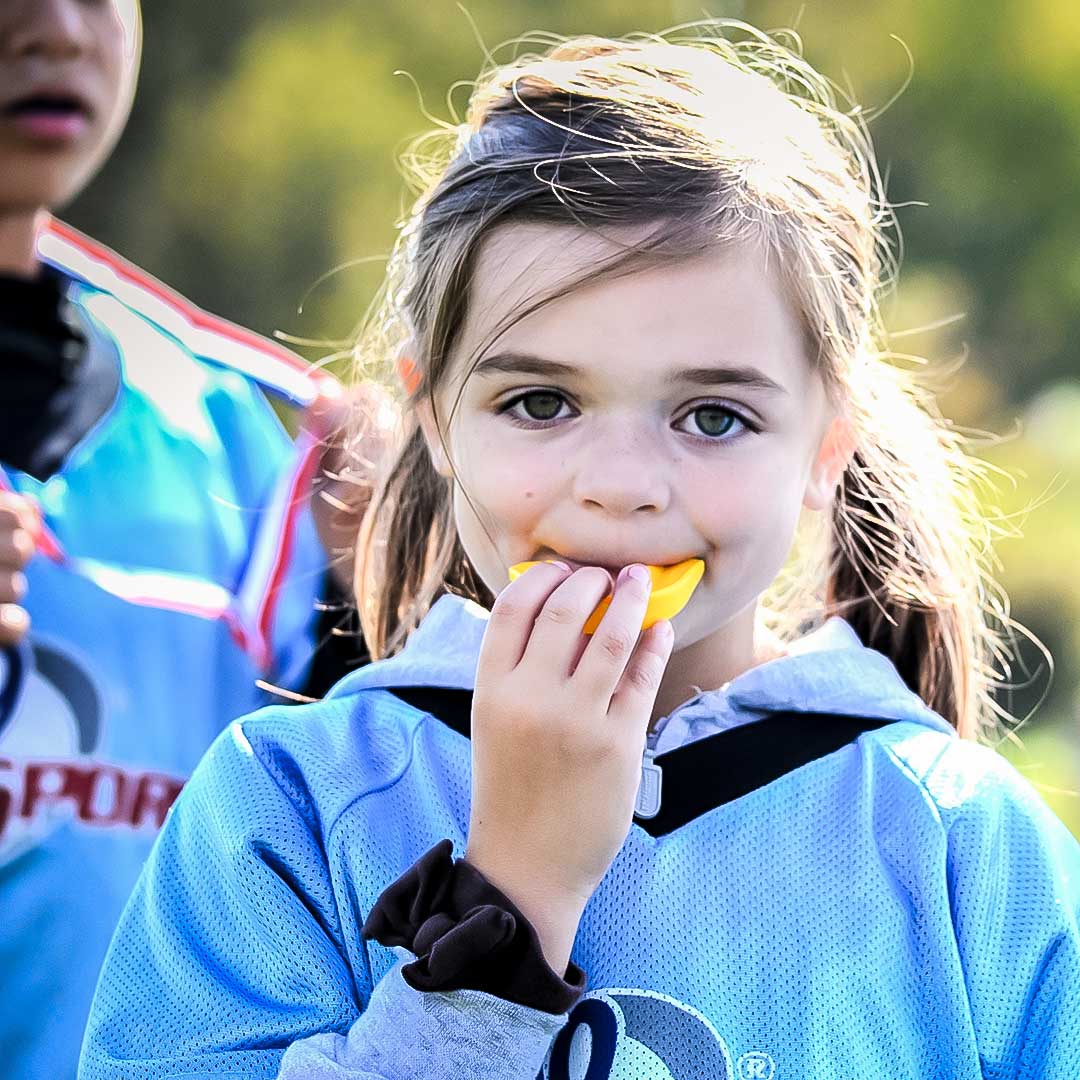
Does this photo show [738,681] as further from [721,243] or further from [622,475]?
[721,243]

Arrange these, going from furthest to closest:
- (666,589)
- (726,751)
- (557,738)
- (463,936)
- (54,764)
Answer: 1. (54,764)
2. (726,751)
3. (666,589)
4. (557,738)
5. (463,936)

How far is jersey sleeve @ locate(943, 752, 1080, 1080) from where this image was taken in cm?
165

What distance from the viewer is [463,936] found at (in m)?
1.44

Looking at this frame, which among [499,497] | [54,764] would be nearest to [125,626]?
[54,764]

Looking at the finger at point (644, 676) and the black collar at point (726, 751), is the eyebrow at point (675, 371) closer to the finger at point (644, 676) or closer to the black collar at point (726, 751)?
the finger at point (644, 676)

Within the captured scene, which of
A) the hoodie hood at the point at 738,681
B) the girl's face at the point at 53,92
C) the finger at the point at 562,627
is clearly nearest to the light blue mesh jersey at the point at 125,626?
the girl's face at the point at 53,92

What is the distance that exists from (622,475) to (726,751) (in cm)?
37

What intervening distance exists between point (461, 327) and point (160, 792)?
3.20 feet

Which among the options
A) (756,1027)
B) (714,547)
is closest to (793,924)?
→ (756,1027)

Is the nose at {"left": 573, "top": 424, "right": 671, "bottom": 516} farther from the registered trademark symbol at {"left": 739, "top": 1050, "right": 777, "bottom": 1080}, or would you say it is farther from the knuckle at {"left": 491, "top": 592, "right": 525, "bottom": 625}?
the registered trademark symbol at {"left": 739, "top": 1050, "right": 777, "bottom": 1080}

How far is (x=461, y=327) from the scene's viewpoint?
183cm

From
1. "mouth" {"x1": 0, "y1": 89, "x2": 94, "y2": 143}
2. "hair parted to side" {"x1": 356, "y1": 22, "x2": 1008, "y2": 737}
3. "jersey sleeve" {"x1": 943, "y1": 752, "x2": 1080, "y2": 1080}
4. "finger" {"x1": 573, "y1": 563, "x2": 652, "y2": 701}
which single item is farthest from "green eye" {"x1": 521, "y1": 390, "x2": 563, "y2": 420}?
"mouth" {"x1": 0, "y1": 89, "x2": 94, "y2": 143}

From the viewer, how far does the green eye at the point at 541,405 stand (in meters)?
1.73

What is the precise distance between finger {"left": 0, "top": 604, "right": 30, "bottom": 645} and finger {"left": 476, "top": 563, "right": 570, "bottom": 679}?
0.91 metres
